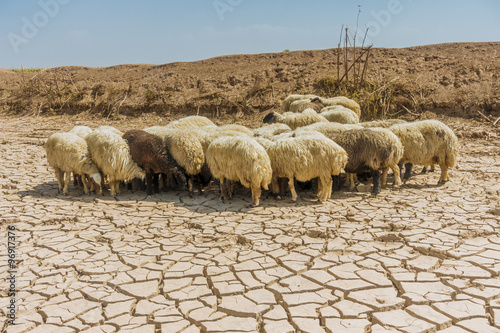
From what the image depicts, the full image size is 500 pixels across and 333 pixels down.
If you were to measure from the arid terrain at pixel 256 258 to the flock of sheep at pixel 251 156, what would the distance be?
1.28 feet

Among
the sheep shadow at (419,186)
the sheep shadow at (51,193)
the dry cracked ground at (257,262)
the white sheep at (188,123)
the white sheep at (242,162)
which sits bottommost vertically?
the dry cracked ground at (257,262)

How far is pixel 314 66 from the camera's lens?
20250 mm

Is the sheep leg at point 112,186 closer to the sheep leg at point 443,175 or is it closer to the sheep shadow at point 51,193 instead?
the sheep shadow at point 51,193

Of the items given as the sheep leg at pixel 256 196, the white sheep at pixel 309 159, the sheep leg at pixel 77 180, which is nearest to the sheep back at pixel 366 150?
the white sheep at pixel 309 159

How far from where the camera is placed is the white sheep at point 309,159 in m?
6.16

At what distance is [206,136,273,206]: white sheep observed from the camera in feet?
19.6

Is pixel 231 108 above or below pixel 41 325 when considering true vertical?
above

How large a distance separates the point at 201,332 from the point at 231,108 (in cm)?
1561

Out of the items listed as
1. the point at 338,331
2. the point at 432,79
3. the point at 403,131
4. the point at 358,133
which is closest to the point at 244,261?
the point at 338,331

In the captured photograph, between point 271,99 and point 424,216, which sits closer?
point 424,216

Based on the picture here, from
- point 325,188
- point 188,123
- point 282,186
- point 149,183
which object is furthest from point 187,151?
point 325,188

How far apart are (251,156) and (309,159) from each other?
0.99m

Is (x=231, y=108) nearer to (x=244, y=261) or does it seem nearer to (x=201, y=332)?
(x=244, y=261)

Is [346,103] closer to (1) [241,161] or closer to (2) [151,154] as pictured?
(1) [241,161]
